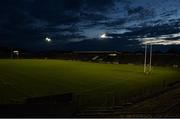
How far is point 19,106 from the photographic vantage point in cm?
1858

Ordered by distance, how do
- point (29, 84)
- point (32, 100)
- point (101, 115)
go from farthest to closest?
point (29, 84)
point (32, 100)
point (101, 115)

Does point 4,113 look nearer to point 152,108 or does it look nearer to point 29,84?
point 152,108

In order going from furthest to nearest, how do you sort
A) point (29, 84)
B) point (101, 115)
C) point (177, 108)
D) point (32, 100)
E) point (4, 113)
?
point (29, 84) → point (177, 108) → point (32, 100) → point (101, 115) → point (4, 113)

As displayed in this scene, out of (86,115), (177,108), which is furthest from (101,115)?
(177,108)

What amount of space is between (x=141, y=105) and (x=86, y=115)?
6714mm

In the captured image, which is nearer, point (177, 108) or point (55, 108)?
point (55, 108)

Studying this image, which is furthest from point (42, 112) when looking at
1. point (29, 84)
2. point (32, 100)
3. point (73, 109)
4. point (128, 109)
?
point (29, 84)

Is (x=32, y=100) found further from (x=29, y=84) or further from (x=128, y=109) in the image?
(x=29, y=84)

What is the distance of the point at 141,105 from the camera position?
82.8ft

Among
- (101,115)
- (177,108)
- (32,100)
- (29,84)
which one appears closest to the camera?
(101,115)

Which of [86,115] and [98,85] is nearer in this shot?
[86,115]

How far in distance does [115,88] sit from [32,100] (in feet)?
47.6

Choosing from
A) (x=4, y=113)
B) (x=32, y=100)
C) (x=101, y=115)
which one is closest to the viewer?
(x=4, y=113)

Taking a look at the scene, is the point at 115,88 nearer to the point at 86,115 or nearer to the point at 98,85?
the point at 98,85
